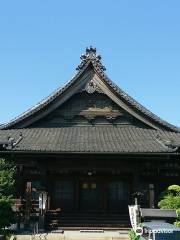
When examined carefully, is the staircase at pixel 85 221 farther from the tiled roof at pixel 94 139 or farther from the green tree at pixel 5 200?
the green tree at pixel 5 200

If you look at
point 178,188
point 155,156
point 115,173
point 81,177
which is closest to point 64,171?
point 81,177

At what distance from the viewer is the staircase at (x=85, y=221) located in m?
20.4

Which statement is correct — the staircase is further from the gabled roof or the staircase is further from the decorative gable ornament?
the decorative gable ornament

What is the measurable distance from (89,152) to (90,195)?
11.6 ft

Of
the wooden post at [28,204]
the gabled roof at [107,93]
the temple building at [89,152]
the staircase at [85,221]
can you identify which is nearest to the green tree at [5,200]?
the wooden post at [28,204]

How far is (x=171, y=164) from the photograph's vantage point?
22516 millimetres

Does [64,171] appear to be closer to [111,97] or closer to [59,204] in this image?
[59,204]

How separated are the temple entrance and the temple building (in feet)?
0.17

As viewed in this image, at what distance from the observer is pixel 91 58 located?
26312 millimetres

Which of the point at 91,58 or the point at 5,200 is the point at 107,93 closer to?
the point at 91,58

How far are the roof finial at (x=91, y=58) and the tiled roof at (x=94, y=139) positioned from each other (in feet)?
12.6

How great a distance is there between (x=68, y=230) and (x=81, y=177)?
346 cm

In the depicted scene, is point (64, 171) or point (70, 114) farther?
point (70, 114)

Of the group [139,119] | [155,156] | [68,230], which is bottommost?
[68,230]
